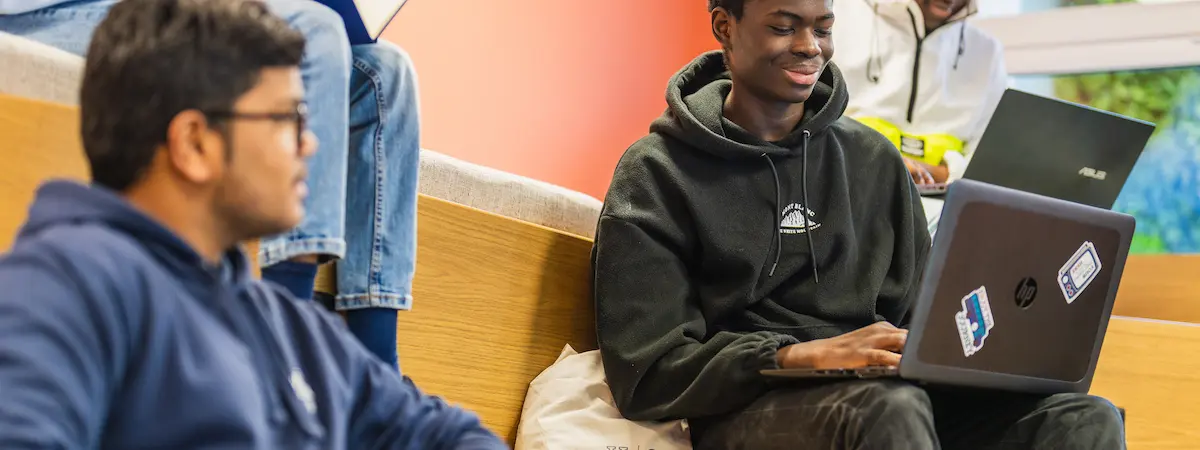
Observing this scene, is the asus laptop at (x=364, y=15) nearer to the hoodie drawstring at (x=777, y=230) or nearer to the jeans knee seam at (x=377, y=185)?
the jeans knee seam at (x=377, y=185)

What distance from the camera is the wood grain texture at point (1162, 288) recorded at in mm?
2453

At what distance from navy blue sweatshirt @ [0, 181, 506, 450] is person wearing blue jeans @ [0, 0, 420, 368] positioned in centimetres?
22

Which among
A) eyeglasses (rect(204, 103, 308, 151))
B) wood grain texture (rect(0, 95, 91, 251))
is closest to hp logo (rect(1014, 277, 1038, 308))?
eyeglasses (rect(204, 103, 308, 151))

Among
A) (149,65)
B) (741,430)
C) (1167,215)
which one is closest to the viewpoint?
(149,65)

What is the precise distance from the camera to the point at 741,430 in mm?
1464

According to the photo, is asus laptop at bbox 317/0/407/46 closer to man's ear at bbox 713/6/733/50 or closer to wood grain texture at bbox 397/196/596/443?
wood grain texture at bbox 397/196/596/443

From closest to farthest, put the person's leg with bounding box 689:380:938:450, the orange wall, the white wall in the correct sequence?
1. the person's leg with bounding box 689:380:938:450
2. the orange wall
3. the white wall

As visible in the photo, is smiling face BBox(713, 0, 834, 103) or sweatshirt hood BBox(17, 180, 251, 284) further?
smiling face BBox(713, 0, 834, 103)

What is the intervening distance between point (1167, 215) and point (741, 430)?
2.05 metres

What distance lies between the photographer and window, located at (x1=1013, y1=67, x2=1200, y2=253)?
9.91 ft

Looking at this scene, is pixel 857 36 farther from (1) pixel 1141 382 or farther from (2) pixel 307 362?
(2) pixel 307 362

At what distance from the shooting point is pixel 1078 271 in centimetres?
142

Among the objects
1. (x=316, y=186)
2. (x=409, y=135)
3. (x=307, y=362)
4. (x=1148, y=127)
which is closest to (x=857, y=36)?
Answer: (x=1148, y=127)

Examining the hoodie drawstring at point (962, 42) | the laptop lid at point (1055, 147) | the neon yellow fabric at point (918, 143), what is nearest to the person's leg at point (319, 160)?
the laptop lid at point (1055, 147)
